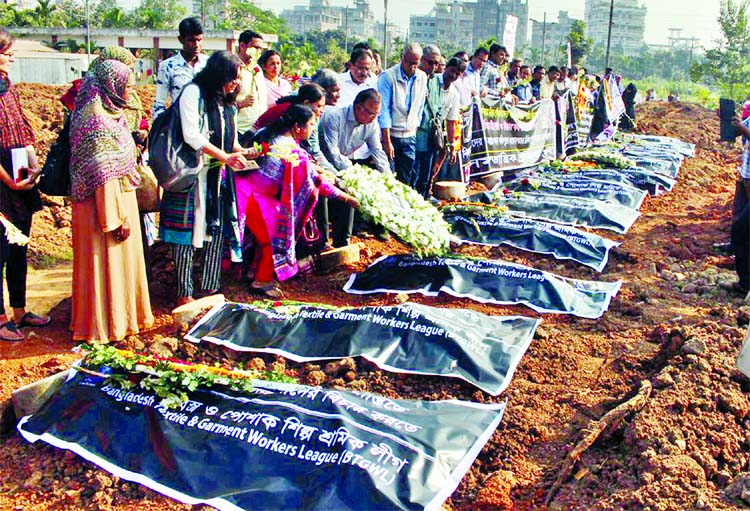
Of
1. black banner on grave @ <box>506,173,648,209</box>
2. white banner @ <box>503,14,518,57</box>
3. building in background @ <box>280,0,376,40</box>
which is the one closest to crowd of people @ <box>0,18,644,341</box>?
black banner on grave @ <box>506,173,648,209</box>

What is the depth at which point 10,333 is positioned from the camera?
189 inches

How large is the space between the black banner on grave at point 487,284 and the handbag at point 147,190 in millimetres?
1724

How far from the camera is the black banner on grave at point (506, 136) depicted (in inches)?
→ 417

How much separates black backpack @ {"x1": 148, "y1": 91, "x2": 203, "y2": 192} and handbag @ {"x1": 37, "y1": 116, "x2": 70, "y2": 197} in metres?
0.54

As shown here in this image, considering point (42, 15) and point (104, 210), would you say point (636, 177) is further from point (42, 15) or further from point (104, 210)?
point (42, 15)

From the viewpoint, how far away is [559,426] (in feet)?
13.0

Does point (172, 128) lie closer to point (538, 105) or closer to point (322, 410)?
point (322, 410)

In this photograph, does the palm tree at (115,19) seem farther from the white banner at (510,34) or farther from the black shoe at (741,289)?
the black shoe at (741,289)

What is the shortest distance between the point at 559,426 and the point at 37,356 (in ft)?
10.5

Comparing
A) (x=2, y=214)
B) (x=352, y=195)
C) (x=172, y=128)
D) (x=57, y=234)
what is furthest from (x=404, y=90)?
(x=2, y=214)

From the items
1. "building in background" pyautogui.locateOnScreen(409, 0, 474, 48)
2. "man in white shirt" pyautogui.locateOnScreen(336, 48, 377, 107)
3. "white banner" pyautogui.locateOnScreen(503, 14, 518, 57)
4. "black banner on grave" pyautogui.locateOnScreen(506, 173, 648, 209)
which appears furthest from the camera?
"building in background" pyautogui.locateOnScreen(409, 0, 474, 48)

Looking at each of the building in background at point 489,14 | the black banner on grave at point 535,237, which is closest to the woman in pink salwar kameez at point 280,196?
the black banner on grave at point 535,237

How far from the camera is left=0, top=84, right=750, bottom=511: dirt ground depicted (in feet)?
10.7

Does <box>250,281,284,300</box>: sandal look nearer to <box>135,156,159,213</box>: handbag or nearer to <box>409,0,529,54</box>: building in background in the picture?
<box>135,156,159,213</box>: handbag
